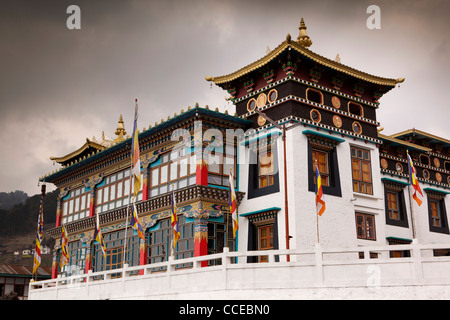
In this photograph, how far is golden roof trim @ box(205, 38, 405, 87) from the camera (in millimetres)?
26125

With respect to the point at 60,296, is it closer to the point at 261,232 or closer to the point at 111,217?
the point at 111,217

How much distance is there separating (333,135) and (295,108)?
2824mm

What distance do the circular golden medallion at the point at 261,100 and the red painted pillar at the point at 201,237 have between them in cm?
700

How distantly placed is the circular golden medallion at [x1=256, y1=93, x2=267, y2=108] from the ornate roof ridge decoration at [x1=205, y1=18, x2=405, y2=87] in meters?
1.47

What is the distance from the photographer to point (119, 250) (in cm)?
3083

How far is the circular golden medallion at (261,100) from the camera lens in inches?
1096

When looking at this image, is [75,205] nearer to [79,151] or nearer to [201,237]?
[79,151]

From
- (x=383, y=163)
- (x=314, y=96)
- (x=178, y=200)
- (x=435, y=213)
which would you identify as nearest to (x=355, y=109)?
(x=314, y=96)

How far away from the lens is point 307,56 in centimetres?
2653

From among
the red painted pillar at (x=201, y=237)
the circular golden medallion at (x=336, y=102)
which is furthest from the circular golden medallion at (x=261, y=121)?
the red painted pillar at (x=201, y=237)

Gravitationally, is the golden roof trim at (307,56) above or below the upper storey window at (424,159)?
above

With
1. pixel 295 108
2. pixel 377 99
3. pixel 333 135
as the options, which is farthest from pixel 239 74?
pixel 377 99

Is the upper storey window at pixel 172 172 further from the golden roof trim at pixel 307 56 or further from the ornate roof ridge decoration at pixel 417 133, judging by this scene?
the ornate roof ridge decoration at pixel 417 133

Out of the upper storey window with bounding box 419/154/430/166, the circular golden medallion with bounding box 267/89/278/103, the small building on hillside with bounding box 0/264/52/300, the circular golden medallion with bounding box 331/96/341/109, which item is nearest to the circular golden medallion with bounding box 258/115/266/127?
the circular golden medallion with bounding box 267/89/278/103
